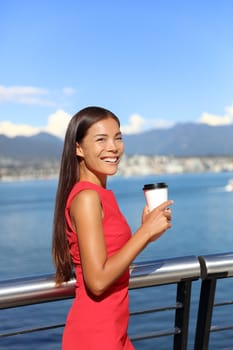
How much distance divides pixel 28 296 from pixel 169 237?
3880 cm

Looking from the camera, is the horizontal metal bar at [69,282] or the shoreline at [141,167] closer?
the horizontal metal bar at [69,282]

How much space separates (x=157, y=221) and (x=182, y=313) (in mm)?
794

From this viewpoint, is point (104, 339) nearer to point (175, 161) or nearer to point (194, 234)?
point (194, 234)

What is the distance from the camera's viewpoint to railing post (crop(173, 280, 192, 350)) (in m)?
2.51

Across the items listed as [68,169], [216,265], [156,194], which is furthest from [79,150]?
[216,265]

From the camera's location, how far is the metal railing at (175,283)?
2.19m

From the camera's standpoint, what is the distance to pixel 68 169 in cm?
207

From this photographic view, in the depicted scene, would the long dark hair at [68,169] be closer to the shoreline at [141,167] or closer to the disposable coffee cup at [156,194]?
the disposable coffee cup at [156,194]

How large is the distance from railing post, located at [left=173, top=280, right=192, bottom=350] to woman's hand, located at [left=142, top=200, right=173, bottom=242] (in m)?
0.65

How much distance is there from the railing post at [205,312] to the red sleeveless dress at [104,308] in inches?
25.2

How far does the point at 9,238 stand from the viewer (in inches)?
1758

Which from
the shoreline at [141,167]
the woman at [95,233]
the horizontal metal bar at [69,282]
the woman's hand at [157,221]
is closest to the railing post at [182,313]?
the horizontal metal bar at [69,282]

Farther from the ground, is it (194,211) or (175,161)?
Result: (175,161)

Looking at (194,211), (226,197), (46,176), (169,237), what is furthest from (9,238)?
(46,176)
